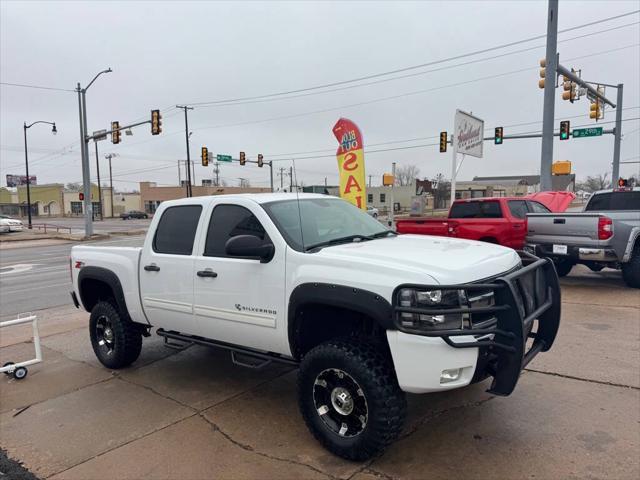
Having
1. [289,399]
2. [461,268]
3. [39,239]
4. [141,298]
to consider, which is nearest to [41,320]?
[141,298]

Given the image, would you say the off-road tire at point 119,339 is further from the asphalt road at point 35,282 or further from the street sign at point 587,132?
the street sign at point 587,132

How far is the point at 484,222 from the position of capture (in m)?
11.0

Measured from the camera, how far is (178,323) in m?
4.56

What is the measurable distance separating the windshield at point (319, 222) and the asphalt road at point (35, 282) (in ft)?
6.82

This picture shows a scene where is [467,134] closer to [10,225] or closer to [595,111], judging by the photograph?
[595,111]

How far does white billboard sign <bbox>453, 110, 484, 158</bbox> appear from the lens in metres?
17.3

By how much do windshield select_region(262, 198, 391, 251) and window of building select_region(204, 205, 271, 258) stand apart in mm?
174

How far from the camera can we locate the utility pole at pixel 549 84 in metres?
14.5

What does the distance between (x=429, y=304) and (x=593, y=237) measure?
7119 mm

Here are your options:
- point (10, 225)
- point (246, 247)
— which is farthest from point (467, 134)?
point (10, 225)

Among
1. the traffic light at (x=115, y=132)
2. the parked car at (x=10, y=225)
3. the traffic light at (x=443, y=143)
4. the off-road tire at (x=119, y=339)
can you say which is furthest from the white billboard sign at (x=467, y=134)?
the parked car at (x=10, y=225)

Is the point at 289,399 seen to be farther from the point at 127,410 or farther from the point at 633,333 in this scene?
the point at 633,333

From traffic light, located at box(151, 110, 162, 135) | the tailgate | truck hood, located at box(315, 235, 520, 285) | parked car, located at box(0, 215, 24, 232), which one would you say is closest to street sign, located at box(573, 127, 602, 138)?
the tailgate

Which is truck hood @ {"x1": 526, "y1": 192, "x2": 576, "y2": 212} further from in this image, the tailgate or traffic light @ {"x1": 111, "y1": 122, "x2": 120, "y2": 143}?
traffic light @ {"x1": 111, "y1": 122, "x2": 120, "y2": 143}
